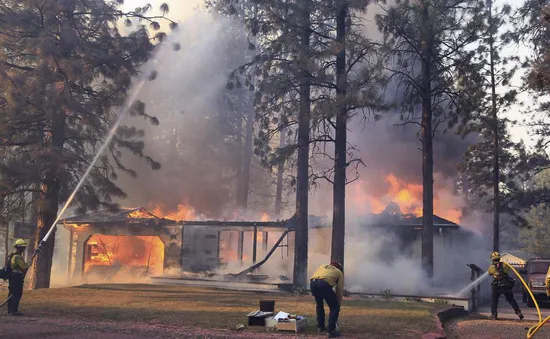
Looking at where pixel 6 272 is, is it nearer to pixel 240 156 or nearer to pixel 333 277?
pixel 333 277

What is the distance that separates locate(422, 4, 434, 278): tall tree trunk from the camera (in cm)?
1930

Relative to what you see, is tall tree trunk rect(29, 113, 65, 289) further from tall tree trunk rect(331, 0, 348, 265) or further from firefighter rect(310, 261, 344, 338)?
firefighter rect(310, 261, 344, 338)

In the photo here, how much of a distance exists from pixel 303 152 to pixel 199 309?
951 cm

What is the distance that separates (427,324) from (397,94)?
18.3 m

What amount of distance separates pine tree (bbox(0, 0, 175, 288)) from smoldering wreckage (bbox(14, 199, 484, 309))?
21.0 feet

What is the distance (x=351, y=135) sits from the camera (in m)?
30.7

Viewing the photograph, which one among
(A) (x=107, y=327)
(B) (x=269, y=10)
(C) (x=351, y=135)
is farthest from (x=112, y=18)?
(C) (x=351, y=135)

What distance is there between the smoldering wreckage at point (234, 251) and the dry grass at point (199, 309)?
18.4ft

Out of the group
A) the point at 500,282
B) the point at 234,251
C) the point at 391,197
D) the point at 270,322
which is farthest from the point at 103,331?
the point at 391,197

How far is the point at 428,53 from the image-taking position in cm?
2006

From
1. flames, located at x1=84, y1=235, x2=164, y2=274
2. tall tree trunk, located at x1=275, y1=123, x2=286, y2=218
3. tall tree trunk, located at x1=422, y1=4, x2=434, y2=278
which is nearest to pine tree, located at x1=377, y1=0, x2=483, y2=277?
tall tree trunk, located at x1=422, y1=4, x2=434, y2=278

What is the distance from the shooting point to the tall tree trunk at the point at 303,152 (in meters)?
17.8

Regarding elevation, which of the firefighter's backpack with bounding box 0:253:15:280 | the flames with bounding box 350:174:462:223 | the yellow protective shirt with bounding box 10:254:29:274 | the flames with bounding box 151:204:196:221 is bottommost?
the firefighter's backpack with bounding box 0:253:15:280

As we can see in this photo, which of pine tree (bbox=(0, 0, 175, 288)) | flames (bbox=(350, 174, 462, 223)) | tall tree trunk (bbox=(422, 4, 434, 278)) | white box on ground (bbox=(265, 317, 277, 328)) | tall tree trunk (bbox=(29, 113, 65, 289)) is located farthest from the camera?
flames (bbox=(350, 174, 462, 223))
